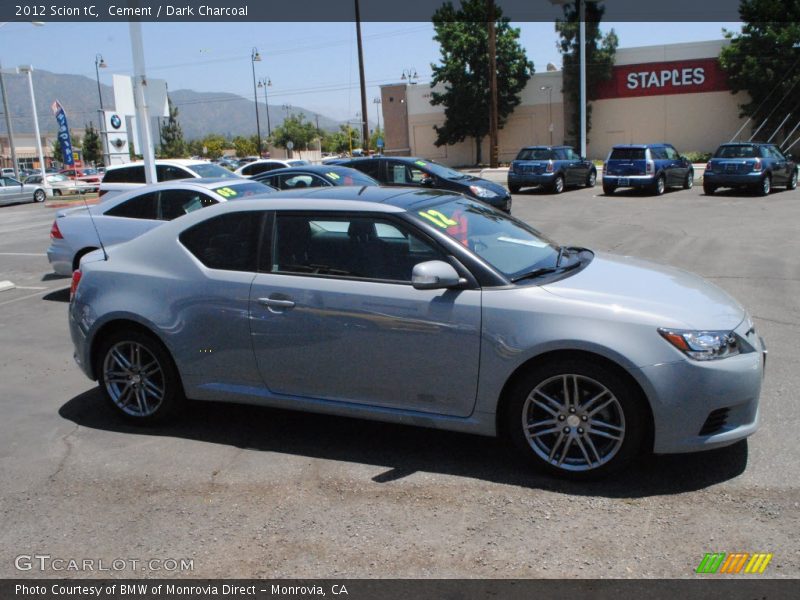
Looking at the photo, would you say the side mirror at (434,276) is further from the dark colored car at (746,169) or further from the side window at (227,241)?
the dark colored car at (746,169)

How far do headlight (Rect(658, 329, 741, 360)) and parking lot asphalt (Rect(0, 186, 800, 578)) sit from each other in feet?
2.41

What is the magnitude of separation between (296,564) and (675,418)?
80.9 inches

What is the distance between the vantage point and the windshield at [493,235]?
4.51 m

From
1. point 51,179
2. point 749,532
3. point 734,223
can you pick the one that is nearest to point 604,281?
point 749,532

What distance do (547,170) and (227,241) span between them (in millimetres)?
21982

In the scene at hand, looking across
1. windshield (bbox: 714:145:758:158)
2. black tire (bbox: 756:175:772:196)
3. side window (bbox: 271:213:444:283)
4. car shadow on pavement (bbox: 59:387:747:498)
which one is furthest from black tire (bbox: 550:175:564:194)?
side window (bbox: 271:213:444:283)

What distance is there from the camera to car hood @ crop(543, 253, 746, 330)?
13.2 feet

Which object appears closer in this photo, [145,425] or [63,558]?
[63,558]

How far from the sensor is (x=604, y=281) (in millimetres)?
4418

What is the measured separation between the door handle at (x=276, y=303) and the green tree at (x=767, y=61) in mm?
42814

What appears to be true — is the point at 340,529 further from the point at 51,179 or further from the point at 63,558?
the point at 51,179

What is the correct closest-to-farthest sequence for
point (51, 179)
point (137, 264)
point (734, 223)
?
point (137, 264), point (734, 223), point (51, 179)

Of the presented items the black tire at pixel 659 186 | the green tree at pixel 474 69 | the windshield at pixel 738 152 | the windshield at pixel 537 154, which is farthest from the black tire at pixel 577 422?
the green tree at pixel 474 69

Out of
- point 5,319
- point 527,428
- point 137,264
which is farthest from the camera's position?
point 5,319
